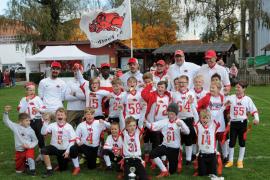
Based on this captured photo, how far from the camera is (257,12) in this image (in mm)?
40344

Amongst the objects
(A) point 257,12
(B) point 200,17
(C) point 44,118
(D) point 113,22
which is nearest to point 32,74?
(B) point 200,17

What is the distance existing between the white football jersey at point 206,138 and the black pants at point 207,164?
0.28 feet

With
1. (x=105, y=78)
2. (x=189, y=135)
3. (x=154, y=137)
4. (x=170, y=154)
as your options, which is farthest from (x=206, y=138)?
(x=105, y=78)

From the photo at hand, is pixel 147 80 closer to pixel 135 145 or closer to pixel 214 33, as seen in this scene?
pixel 135 145

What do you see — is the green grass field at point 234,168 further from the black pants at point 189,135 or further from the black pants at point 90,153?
the black pants at point 189,135

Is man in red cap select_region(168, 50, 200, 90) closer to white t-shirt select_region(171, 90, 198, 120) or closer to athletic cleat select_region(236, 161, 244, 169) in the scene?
white t-shirt select_region(171, 90, 198, 120)

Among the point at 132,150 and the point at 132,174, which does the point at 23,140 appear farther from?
the point at 132,174

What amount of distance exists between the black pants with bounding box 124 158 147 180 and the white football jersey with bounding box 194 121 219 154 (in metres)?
1.13

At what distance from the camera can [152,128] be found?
7.46 meters

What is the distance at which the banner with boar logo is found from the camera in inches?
480

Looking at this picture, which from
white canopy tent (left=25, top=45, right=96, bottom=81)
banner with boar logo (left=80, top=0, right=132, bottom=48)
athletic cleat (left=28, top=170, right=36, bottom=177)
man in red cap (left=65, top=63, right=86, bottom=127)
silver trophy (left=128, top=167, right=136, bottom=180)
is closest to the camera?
silver trophy (left=128, top=167, right=136, bottom=180)

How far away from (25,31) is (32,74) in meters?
5.57

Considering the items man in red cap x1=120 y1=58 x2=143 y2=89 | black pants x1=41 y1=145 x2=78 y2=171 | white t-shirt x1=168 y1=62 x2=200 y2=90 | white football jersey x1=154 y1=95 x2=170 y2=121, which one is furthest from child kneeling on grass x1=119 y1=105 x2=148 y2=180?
white t-shirt x1=168 y1=62 x2=200 y2=90

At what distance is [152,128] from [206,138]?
0.99 m
